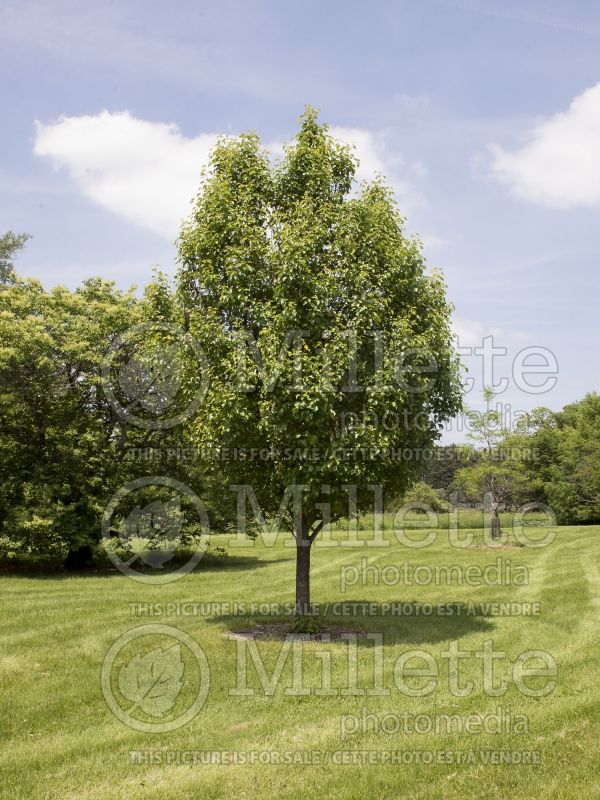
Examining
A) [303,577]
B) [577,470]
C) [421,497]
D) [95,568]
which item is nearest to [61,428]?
[95,568]

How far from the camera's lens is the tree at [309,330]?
14992mm

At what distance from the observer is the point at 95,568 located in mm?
32188

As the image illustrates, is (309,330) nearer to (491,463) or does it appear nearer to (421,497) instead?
(491,463)

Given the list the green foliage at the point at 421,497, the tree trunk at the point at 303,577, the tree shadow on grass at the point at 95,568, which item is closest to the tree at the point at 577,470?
the green foliage at the point at 421,497

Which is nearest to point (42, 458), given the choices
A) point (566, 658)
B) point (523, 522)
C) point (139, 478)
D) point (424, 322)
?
point (139, 478)

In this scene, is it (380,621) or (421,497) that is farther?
(421,497)

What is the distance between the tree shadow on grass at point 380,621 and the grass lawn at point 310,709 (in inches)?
3.9

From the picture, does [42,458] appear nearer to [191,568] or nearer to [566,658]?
[191,568]

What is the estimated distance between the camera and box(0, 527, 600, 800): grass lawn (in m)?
8.31

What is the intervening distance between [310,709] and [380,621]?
322 inches

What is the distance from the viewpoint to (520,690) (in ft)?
38.8

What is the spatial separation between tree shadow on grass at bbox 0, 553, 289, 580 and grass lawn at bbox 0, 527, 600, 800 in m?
7.30

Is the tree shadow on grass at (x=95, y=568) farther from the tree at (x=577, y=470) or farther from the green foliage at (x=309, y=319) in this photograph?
the tree at (x=577, y=470)

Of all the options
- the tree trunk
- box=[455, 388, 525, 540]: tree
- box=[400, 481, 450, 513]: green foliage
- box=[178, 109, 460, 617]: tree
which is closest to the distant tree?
box=[400, 481, 450, 513]: green foliage
